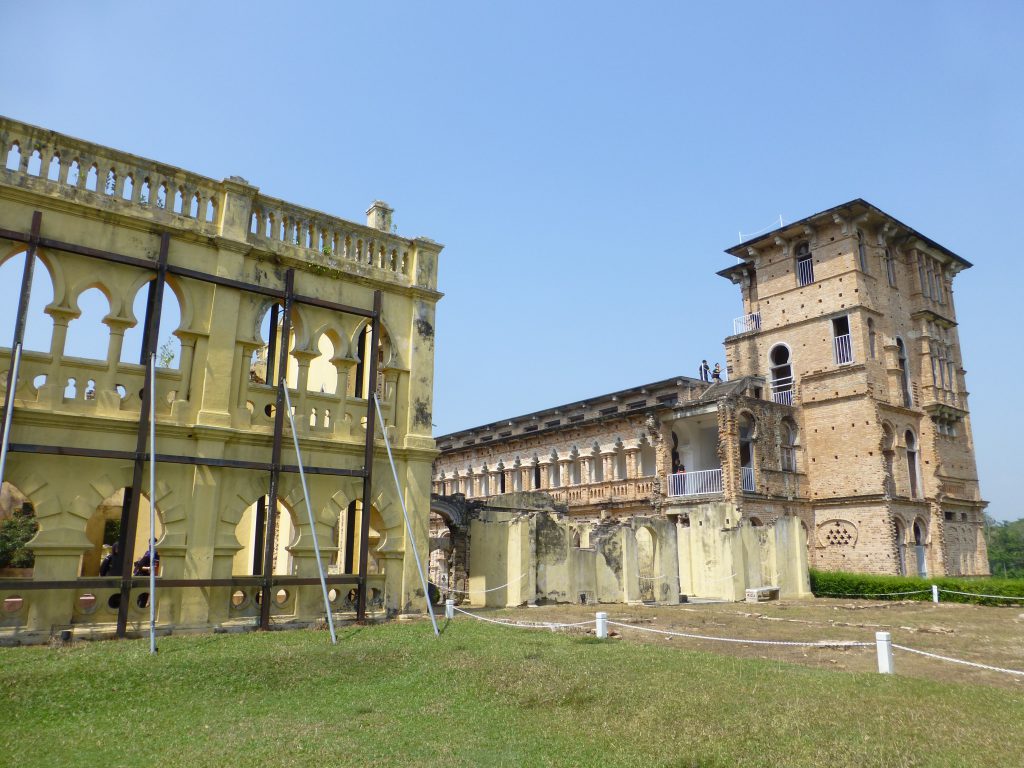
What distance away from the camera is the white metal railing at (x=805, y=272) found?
102ft

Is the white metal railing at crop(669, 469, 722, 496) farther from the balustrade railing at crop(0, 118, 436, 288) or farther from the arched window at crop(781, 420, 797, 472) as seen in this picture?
the balustrade railing at crop(0, 118, 436, 288)

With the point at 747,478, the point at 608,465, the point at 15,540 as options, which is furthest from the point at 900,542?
the point at 15,540

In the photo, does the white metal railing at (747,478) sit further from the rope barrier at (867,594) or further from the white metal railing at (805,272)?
the white metal railing at (805,272)

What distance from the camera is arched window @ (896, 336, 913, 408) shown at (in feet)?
100

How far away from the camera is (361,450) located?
13.4m

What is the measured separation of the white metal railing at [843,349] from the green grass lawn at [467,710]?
73.8 feet

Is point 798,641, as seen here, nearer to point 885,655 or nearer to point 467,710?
point 885,655

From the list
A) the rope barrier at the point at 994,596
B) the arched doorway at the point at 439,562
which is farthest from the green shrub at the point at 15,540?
the rope barrier at the point at 994,596

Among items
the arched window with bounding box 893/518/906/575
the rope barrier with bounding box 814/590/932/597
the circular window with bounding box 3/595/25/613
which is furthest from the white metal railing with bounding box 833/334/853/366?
the circular window with bounding box 3/595/25/613

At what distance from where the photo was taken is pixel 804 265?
31.6 metres

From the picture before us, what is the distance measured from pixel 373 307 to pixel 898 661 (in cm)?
1070

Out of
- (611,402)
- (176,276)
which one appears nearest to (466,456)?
(611,402)

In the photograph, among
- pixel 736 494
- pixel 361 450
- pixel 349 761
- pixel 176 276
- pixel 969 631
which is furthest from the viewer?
pixel 736 494

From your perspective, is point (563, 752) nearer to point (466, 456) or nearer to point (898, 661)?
point (898, 661)
